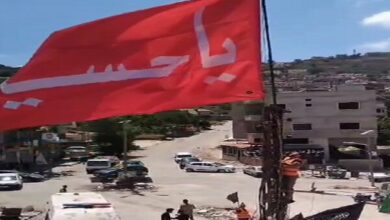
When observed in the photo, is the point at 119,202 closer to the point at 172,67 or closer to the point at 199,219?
the point at 199,219

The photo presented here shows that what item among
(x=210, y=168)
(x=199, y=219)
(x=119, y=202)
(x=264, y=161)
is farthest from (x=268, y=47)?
(x=210, y=168)

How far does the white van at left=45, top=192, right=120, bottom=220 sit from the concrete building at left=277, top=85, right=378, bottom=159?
60.8 metres

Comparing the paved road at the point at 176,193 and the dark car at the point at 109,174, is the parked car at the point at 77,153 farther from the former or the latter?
the dark car at the point at 109,174

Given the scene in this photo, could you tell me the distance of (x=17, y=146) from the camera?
70.8 m

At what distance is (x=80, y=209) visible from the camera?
1742 cm

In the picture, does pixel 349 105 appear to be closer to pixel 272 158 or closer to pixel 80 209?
pixel 80 209

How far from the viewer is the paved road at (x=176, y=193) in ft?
115

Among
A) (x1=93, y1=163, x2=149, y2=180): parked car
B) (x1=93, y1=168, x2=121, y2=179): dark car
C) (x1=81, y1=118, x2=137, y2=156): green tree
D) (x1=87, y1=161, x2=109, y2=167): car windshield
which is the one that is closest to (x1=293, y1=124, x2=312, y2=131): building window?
(x1=81, y1=118, x2=137, y2=156): green tree

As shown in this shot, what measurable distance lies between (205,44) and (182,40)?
0.28m

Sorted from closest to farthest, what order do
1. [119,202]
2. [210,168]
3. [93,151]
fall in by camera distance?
[119,202] < [210,168] < [93,151]

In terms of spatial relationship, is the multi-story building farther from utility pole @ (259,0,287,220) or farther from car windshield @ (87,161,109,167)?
utility pole @ (259,0,287,220)

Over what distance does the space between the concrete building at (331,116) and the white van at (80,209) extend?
199 ft

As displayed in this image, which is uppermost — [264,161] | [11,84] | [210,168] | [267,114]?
[11,84]

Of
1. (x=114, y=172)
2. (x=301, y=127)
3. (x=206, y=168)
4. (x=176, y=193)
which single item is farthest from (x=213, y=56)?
(x=301, y=127)
